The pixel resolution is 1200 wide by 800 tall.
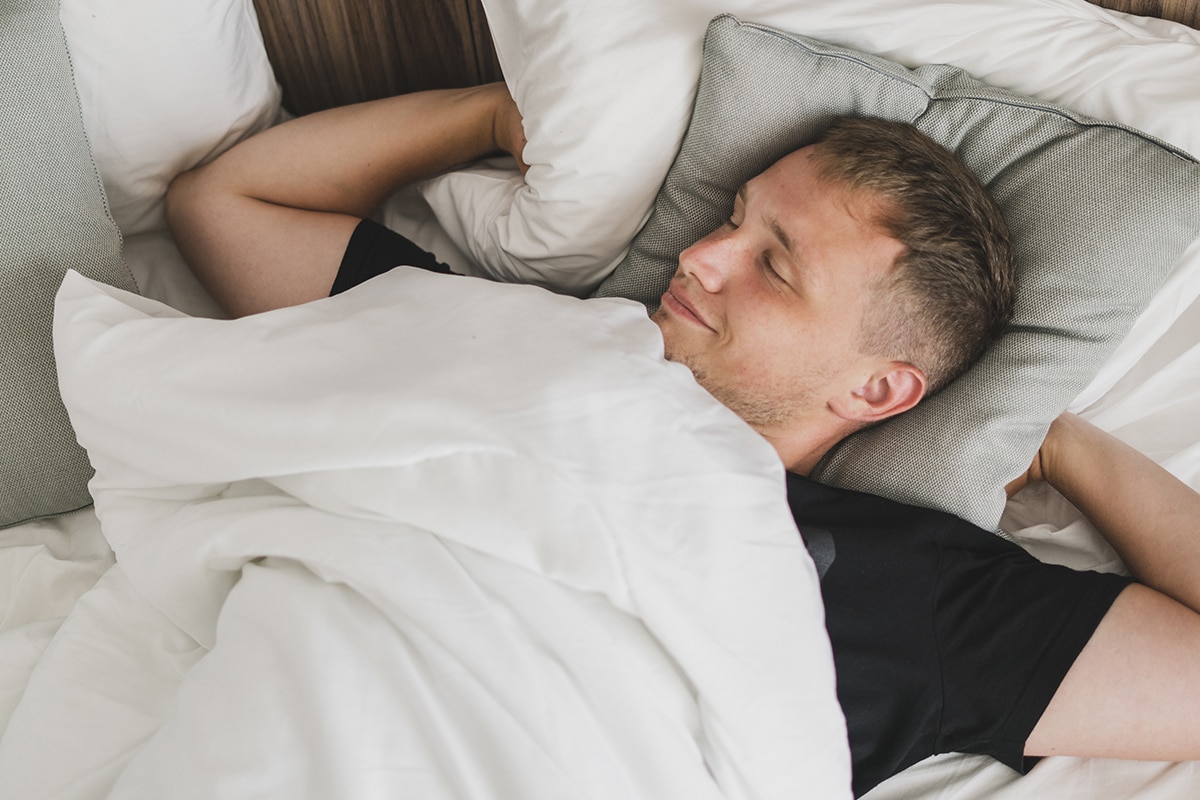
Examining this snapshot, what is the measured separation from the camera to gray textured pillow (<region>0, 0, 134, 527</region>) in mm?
1086

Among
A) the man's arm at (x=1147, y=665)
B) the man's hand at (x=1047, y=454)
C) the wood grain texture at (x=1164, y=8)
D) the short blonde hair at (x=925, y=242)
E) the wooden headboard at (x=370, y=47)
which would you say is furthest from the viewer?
the wooden headboard at (x=370, y=47)

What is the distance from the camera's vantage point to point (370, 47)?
1.48 metres

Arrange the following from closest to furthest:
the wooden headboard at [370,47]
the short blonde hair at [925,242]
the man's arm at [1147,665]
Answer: the man's arm at [1147,665]
the short blonde hair at [925,242]
the wooden headboard at [370,47]

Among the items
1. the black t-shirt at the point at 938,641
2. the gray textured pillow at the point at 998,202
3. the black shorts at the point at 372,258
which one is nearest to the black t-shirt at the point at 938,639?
the black t-shirt at the point at 938,641

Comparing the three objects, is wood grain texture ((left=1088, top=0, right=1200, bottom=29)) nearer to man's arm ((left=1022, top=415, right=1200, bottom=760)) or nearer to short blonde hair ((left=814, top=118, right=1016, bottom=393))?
short blonde hair ((left=814, top=118, right=1016, bottom=393))

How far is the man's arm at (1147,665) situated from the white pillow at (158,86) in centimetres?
131

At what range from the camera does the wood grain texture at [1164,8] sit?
128 cm

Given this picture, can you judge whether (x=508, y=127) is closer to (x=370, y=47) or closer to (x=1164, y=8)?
(x=370, y=47)

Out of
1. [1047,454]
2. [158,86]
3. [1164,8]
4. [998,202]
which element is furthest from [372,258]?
[1164,8]

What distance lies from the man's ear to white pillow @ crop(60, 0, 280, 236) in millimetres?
958

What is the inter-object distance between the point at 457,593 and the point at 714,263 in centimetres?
50

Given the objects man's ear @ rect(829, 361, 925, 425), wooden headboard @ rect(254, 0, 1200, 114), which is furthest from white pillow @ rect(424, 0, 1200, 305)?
man's ear @ rect(829, 361, 925, 425)

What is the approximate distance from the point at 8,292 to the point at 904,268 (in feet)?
3.41

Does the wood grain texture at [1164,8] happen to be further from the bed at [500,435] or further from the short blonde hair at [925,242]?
the short blonde hair at [925,242]
